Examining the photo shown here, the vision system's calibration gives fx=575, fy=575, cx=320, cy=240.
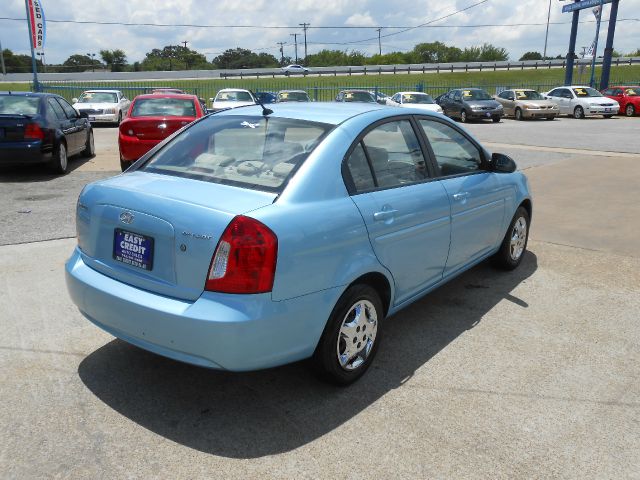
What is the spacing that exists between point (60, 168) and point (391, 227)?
8.71m

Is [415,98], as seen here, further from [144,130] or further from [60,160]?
[60,160]

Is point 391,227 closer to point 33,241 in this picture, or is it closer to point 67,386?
point 67,386

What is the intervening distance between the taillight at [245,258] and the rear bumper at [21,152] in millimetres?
8371

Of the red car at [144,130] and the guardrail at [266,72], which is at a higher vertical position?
the guardrail at [266,72]

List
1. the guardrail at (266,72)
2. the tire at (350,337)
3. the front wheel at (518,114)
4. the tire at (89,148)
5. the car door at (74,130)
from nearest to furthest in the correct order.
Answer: the tire at (350,337) < the car door at (74,130) < the tire at (89,148) < the front wheel at (518,114) < the guardrail at (266,72)

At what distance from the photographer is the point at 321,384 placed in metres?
3.40

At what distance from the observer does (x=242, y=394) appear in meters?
3.31

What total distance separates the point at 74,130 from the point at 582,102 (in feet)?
80.3

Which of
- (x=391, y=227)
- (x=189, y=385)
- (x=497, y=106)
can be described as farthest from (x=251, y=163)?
(x=497, y=106)

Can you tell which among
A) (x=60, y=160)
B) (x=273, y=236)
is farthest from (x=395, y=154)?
(x=60, y=160)

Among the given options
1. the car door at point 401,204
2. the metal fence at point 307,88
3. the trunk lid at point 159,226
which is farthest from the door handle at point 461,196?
the metal fence at point 307,88

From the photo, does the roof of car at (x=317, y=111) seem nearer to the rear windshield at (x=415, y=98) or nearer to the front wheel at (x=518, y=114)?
the rear windshield at (x=415, y=98)

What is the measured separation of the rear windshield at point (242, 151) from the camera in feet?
10.6

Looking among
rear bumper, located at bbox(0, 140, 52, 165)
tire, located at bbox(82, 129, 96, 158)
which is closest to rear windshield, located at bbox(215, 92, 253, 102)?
tire, located at bbox(82, 129, 96, 158)
